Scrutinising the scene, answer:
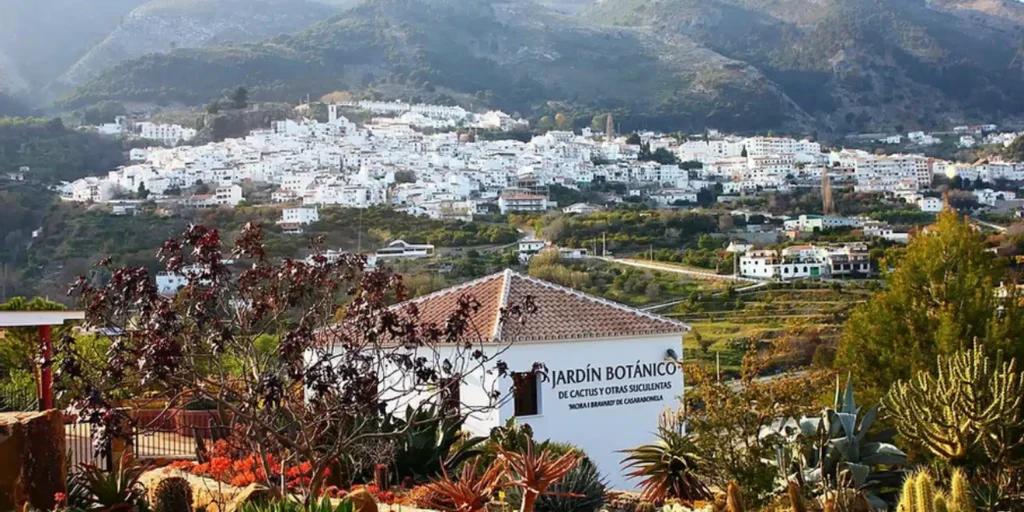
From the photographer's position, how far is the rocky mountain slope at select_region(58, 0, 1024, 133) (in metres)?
161

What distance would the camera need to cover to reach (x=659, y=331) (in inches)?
698

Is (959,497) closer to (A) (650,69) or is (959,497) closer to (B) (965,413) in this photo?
(B) (965,413)

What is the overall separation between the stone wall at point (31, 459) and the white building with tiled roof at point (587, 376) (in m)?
8.61

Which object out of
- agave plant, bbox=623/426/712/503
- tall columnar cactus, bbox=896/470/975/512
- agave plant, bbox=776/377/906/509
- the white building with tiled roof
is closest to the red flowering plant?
agave plant, bbox=623/426/712/503

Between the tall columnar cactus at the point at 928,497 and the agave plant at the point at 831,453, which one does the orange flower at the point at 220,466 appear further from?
the tall columnar cactus at the point at 928,497

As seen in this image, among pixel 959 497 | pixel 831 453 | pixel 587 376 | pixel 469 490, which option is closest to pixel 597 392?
pixel 587 376

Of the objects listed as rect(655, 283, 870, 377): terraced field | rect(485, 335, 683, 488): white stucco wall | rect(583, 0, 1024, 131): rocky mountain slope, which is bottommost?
rect(655, 283, 870, 377): terraced field

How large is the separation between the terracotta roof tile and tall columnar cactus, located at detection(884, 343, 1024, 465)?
7.50m

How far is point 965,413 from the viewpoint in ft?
29.6

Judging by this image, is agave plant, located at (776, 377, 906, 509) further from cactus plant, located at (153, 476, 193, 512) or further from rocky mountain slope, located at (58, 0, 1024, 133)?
rocky mountain slope, located at (58, 0, 1024, 133)

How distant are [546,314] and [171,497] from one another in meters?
10.5

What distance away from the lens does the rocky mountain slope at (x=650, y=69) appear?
160875mm

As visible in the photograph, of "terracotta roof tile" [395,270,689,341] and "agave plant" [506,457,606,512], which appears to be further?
"terracotta roof tile" [395,270,689,341]

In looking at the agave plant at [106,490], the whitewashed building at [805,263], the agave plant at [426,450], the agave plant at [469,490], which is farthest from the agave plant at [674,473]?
the whitewashed building at [805,263]
